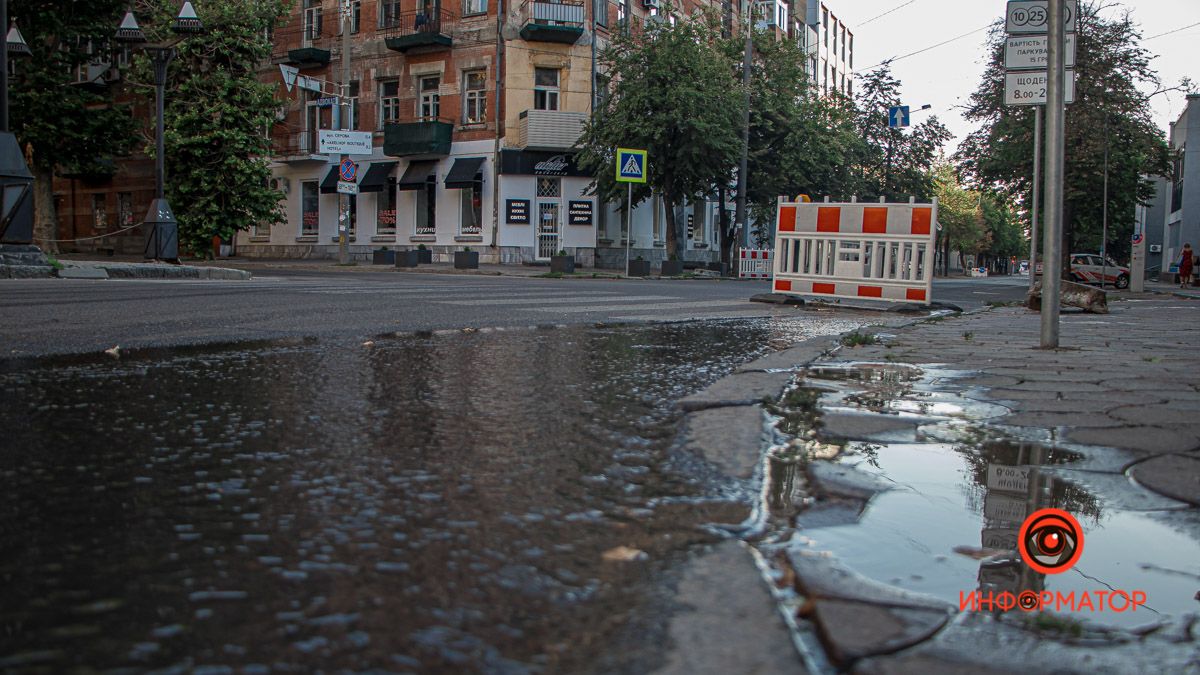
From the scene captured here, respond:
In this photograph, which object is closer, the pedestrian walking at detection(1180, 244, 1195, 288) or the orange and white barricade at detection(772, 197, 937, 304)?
the orange and white barricade at detection(772, 197, 937, 304)

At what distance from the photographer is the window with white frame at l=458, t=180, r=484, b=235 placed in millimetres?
32875

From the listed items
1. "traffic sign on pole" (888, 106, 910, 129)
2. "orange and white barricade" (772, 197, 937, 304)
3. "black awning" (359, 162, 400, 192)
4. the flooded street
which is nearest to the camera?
the flooded street

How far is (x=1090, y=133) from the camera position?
2984cm

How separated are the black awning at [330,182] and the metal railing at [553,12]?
30.3 feet

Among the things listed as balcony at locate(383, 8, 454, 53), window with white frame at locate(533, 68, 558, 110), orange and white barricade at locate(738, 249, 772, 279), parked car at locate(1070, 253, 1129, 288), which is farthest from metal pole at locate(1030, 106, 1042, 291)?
parked car at locate(1070, 253, 1129, 288)

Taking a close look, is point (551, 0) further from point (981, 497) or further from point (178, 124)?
point (981, 497)

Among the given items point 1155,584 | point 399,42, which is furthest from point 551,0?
point 1155,584

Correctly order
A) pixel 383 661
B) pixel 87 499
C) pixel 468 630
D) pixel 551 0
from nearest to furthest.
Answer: pixel 383 661 < pixel 468 630 < pixel 87 499 < pixel 551 0

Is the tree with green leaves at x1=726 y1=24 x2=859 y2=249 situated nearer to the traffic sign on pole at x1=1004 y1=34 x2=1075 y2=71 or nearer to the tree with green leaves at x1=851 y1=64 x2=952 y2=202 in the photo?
the tree with green leaves at x1=851 y1=64 x2=952 y2=202

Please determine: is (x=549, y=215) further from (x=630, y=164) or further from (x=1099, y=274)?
(x=1099, y=274)

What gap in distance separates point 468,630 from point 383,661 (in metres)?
0.16

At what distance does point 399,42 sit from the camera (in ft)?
108

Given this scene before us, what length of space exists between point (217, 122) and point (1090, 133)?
26576 millimetres

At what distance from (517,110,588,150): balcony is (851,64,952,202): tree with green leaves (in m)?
16.3
